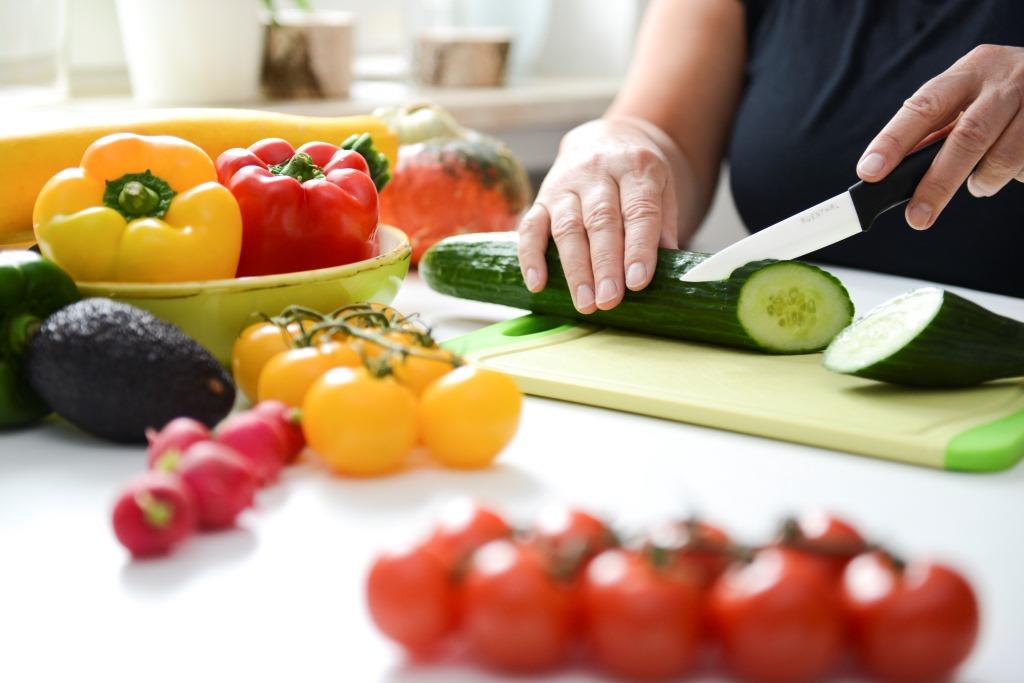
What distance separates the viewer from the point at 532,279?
1.45 metres

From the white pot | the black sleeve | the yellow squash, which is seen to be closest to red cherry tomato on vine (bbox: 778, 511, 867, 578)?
the yellow squash

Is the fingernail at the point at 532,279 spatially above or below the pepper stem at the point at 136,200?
below

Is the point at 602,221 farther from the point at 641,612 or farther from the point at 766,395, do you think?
the point at 641,612

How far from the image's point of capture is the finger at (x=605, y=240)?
4.58 feet

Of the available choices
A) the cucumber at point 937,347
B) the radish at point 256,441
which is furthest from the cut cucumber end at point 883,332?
the radish at point 256,441

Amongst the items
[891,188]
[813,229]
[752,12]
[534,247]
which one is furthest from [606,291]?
[752,12]

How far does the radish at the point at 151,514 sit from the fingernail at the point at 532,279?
714mm

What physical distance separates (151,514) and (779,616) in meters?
0.44

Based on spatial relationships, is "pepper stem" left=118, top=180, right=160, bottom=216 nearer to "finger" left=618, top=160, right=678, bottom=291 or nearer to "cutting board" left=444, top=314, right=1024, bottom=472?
"cutting board" left=444, top=314, right=1024, bottom=472

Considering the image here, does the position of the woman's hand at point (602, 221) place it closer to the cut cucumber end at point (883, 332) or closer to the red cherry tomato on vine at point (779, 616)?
the cut cucumber end at point (883, 332)

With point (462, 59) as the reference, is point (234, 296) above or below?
above

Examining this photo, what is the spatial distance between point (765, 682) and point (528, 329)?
87cm

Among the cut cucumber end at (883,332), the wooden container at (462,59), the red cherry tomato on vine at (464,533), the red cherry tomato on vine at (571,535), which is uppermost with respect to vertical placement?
the red cherry tomato on vine at (571,535)

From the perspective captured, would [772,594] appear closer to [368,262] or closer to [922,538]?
[922,538]
